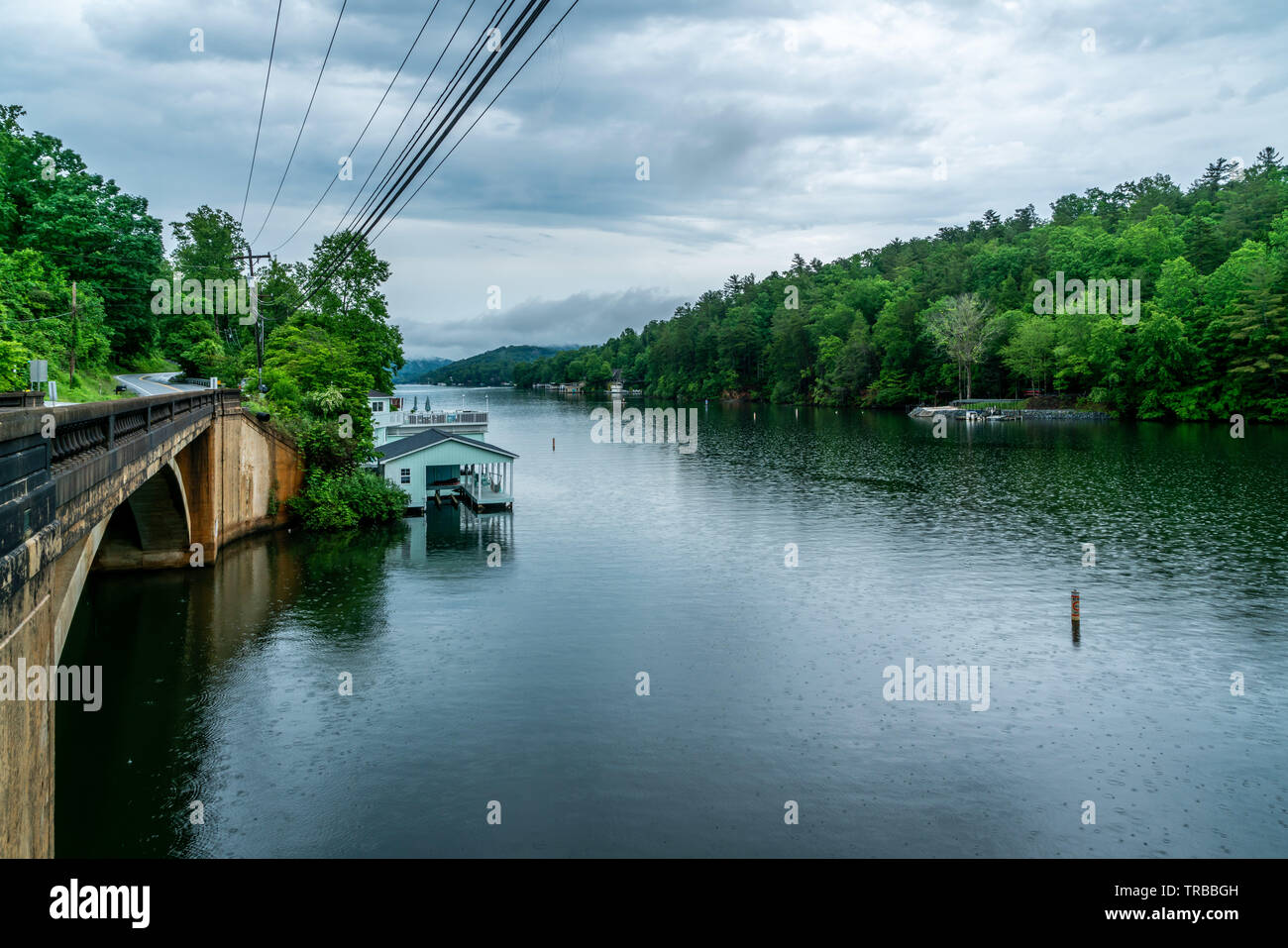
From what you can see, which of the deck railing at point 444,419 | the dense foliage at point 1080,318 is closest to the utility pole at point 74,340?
the deck railing at point 444,419

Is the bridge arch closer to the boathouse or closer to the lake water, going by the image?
the lake water

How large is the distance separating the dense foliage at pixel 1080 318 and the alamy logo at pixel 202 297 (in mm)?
87394

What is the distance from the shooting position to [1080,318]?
349 ft

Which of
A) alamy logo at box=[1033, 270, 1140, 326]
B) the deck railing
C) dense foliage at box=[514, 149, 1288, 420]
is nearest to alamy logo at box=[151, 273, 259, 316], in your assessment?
the deck railing

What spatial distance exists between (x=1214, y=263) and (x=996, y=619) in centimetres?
10658

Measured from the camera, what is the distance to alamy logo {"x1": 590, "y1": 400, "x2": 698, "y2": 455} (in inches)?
3573

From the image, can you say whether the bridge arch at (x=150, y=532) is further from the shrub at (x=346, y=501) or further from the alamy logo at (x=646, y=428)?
the alamy logo at (x=646, y=428)

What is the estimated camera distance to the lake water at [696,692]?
14625mm

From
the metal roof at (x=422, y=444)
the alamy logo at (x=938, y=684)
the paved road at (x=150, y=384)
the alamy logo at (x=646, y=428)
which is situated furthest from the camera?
the alamy logo at (x=646, y=428)

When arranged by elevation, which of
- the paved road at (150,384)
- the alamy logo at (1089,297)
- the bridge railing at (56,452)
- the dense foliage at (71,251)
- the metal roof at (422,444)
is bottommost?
the bridge railing at (56,452)

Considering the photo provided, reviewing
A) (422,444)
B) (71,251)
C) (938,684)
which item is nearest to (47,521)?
(938,684)

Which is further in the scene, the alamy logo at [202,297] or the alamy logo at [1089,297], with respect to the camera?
the alamy logo at [1089,297]
